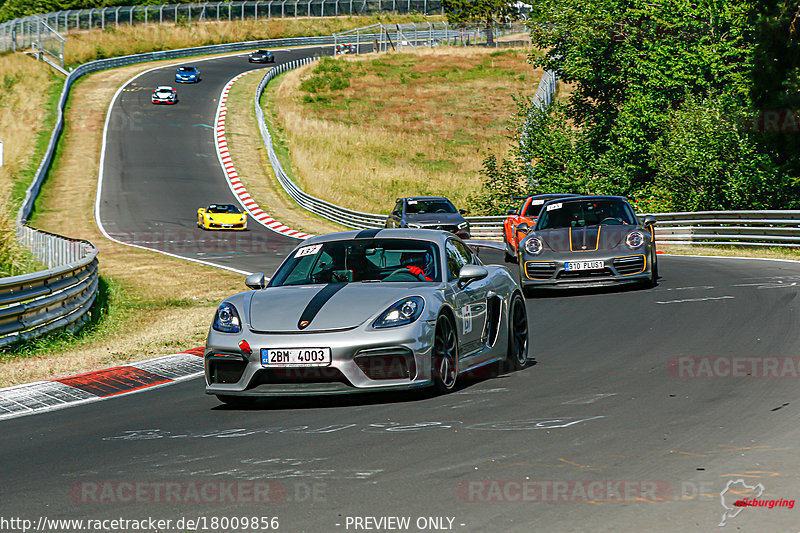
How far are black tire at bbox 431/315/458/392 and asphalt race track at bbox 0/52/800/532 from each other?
15 cm

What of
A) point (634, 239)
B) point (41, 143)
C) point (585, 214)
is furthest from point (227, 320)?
point (41, 143)

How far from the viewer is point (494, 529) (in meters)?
4.44

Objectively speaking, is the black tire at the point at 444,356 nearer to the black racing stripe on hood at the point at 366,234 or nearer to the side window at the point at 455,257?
the side window at the point at 455,257

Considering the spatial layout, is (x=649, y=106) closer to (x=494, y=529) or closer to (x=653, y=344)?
(x=653, y=344)

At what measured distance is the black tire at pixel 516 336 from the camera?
9420 mm

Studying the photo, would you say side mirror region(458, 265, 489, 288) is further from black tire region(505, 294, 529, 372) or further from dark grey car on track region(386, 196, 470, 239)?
dark grey car on track region(386, 196, 470, 239)

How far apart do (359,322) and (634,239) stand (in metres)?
9.00

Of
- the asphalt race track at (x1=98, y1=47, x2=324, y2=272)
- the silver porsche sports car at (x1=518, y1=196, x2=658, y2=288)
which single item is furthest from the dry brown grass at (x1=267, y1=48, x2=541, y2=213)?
the silver porsche sports car at (x1=518, y1=196, x2=658, y2=288)

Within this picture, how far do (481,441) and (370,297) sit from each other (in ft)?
6.70

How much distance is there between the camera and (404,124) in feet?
233

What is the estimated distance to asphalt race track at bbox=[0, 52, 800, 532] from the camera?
4742 millimetres

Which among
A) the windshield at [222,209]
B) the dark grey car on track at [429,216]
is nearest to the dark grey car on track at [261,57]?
the windshield at [222,209]

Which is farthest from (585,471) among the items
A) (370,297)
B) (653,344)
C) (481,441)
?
(653,344)

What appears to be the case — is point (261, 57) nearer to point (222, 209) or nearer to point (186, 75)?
point (186, 75)
